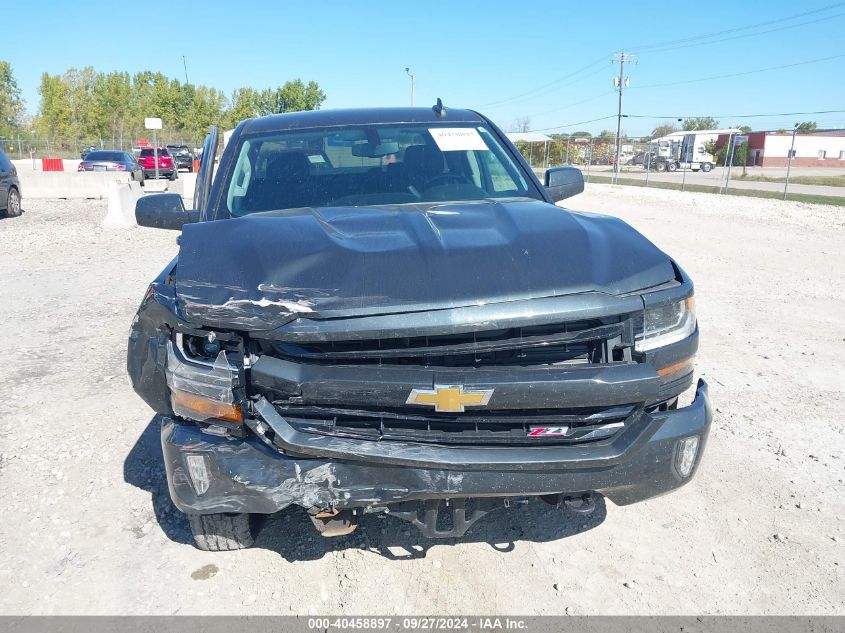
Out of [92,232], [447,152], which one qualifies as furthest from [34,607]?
[92,232]

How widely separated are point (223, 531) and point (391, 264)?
4.36ft

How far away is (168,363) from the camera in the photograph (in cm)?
241

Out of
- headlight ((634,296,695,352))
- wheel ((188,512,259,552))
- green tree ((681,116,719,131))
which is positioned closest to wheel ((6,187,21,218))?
wheel ((188,512,259,552))

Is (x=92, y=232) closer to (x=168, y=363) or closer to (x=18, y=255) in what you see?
(x=18, y=255)

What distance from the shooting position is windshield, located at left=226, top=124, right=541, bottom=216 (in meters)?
3.60

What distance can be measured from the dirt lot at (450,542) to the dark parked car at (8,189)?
1160cm

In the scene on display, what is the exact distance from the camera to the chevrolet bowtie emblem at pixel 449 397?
2.25 m

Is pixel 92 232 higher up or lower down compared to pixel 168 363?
lower down

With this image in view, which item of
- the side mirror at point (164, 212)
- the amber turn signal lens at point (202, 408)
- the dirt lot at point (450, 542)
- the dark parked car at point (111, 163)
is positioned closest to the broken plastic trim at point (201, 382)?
the amber turn signal lens at point (202, 408)

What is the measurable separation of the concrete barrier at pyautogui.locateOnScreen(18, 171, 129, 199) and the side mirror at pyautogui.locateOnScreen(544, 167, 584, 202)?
21.7 m

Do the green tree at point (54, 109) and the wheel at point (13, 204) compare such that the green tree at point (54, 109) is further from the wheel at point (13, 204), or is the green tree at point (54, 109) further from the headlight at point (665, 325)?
the headlight at point (665, 325)

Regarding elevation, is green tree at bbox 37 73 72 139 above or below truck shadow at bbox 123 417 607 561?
above

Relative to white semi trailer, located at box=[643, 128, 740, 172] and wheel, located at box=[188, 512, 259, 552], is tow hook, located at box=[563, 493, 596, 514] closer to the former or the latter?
wheel, located at box=[188, 512, 259, 552]

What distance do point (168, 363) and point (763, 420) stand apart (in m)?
3.63
